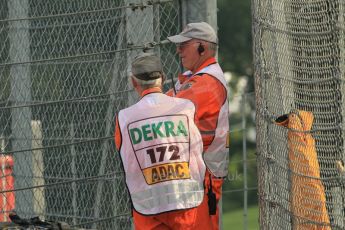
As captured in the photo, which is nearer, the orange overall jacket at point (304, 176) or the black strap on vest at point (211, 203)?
the orange overall jacket at point (304, 176)

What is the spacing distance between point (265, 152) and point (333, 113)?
0.96 metres

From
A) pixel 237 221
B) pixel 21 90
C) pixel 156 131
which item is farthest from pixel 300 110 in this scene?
pixel 237 221

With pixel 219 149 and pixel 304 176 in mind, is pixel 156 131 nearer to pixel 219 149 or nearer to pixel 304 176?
pixel 219 149

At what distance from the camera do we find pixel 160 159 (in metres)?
8.20

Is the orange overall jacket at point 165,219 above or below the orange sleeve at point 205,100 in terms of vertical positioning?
below

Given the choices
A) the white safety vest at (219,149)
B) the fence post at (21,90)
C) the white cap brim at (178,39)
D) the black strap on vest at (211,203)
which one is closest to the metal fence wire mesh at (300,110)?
the black strap on vest at (211,203)

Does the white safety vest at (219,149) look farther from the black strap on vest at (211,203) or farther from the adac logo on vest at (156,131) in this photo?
the adac logo on vest at (156,131)

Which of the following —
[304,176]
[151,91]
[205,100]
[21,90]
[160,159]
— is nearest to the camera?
[304,176]

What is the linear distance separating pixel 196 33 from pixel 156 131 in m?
1.03

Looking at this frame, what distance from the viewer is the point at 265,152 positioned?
8.43 metres

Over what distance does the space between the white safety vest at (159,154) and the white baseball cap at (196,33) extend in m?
0.79

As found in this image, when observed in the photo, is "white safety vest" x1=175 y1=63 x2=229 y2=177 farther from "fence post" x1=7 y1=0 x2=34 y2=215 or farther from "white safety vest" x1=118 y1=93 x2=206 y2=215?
"fence post" x1=7 y1=0 x2=34 y2=215

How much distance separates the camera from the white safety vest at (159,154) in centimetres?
821

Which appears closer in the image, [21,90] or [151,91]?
[151,91]
